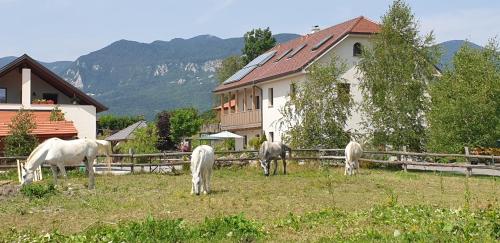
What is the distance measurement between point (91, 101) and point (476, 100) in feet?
72.2

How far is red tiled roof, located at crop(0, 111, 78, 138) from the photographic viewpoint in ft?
106

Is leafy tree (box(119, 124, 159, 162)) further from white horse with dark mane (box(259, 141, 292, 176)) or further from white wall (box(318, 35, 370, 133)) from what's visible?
white horse with dark mane (box(259, 141, 292, 176))

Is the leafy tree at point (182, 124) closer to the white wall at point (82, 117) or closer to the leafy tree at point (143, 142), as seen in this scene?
the leafy tree at point (143, 142)

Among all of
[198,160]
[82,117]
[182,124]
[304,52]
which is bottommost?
[198,160]

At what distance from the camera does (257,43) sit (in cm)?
7275

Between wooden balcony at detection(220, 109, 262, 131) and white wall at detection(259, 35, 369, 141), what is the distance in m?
1.45

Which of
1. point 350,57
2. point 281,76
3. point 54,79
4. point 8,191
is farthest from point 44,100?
point 8,191

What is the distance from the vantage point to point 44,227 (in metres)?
11.8

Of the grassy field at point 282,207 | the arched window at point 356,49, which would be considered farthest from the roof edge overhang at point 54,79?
the arched window at point 356,49

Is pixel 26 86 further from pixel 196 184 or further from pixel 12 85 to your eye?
pixel 196 184

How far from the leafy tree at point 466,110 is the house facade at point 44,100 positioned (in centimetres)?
1906

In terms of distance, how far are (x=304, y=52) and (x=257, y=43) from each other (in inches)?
1242

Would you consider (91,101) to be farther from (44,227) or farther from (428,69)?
(44,227)

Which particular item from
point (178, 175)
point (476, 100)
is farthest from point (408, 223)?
point (476, 100)
